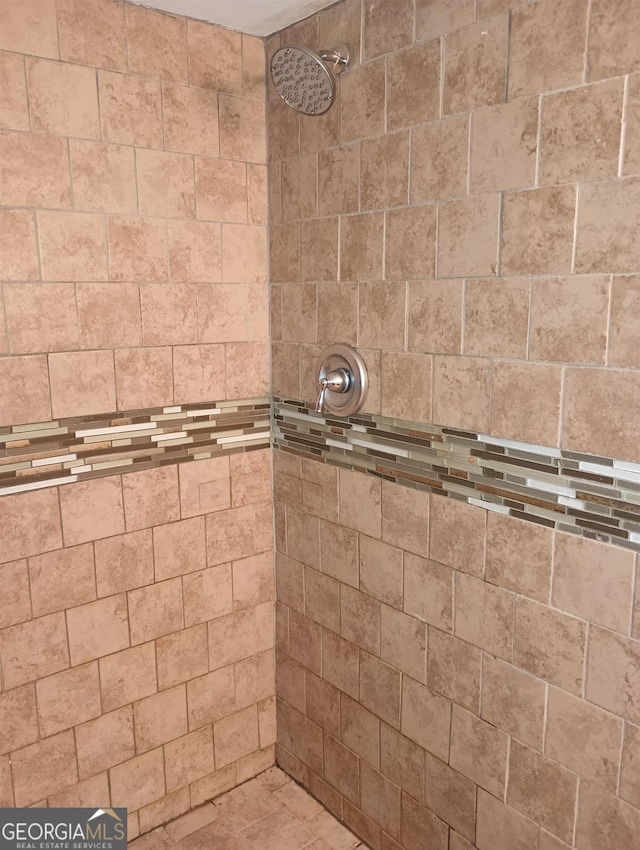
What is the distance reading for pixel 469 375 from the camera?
1.38 meters

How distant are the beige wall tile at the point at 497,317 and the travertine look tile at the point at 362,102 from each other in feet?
1.58

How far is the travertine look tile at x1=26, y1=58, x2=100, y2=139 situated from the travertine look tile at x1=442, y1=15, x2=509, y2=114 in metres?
0.82

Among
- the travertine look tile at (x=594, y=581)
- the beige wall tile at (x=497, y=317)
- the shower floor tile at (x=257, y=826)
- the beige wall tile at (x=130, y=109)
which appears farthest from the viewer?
the shower floor tile at (x=257, y=826)

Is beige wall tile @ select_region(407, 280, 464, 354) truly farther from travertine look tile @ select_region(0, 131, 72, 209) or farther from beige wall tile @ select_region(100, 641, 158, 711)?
beige wall tile @ select_region(100, 641, 158, 711)

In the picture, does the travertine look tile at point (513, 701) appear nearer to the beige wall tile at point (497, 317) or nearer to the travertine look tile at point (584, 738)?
the travertine look tile at point (584, 738)

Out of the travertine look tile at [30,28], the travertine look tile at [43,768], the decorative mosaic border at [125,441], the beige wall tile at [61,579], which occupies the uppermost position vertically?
the travertine look tile at [30,28]

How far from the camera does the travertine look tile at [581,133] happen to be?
109 centimetres

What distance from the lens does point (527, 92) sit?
1209mm

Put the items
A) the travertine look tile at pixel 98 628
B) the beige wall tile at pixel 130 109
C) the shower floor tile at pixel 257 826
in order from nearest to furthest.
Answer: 1. the beige wall tile at pixel 130 109
2. the travertine look tile at pixel 98 628
3. the shower floor tile at pixel 257 826

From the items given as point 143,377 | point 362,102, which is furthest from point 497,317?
point 143,377

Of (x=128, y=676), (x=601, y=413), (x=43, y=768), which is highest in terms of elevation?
(x=601, y=413)

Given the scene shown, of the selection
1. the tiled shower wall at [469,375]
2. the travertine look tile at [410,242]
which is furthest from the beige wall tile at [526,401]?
the travertine look tile at [410,242]

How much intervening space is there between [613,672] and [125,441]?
48.2 inches

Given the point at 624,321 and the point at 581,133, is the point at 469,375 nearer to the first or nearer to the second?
the point at 624,321
